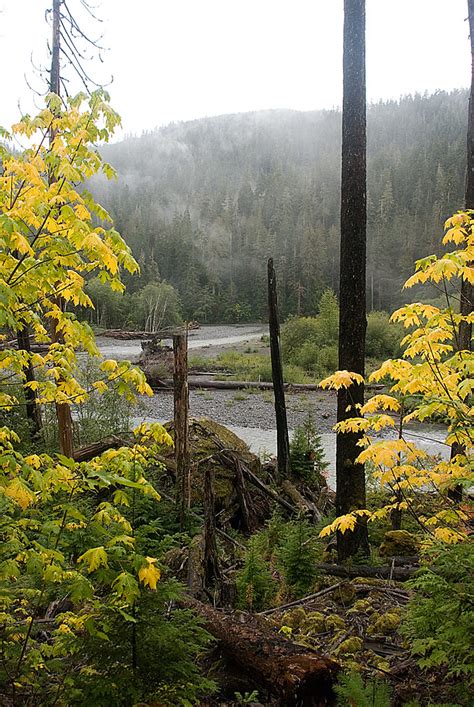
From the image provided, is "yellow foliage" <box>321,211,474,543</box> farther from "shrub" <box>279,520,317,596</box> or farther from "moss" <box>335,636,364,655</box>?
"shrub" <box>279,520,317,596</box>

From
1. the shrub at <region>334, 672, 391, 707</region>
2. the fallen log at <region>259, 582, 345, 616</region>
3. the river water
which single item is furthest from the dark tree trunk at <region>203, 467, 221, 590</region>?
the river water

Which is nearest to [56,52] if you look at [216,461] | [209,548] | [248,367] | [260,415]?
[216,461]

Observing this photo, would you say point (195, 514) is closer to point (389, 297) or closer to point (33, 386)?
point (33, 386)

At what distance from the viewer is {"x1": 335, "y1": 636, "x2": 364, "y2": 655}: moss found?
3559 mm

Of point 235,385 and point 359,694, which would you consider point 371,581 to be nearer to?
point 359,694

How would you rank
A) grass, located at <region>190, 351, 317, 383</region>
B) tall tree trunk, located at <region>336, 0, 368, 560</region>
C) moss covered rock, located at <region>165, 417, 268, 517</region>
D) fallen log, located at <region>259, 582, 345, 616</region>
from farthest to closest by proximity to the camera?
1. grass, located at <region>190, 351, 317, 383</region>
2. moss covered rock, located at <region>165, 417, 268, 517</region>
3. tall tree trunk, located at <region>336, 0, 368, 560</region>
4. fallen log, located at <region>259, 582, 345, 616</region>

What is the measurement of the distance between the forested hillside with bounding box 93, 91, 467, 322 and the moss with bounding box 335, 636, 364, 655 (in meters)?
39.7

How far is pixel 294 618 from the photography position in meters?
4.31

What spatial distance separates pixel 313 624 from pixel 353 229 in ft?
13.3

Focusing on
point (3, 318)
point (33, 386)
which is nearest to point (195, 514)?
point (33, 386)

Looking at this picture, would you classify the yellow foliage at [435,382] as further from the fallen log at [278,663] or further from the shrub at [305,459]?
the shrub at [305,459]

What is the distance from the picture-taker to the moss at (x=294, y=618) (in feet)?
13.9

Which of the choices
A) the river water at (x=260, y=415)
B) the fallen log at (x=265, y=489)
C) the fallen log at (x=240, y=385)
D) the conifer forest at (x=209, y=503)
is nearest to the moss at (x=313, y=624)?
the conifer forest at (x=209, y=503)

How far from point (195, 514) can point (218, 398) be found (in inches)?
690
